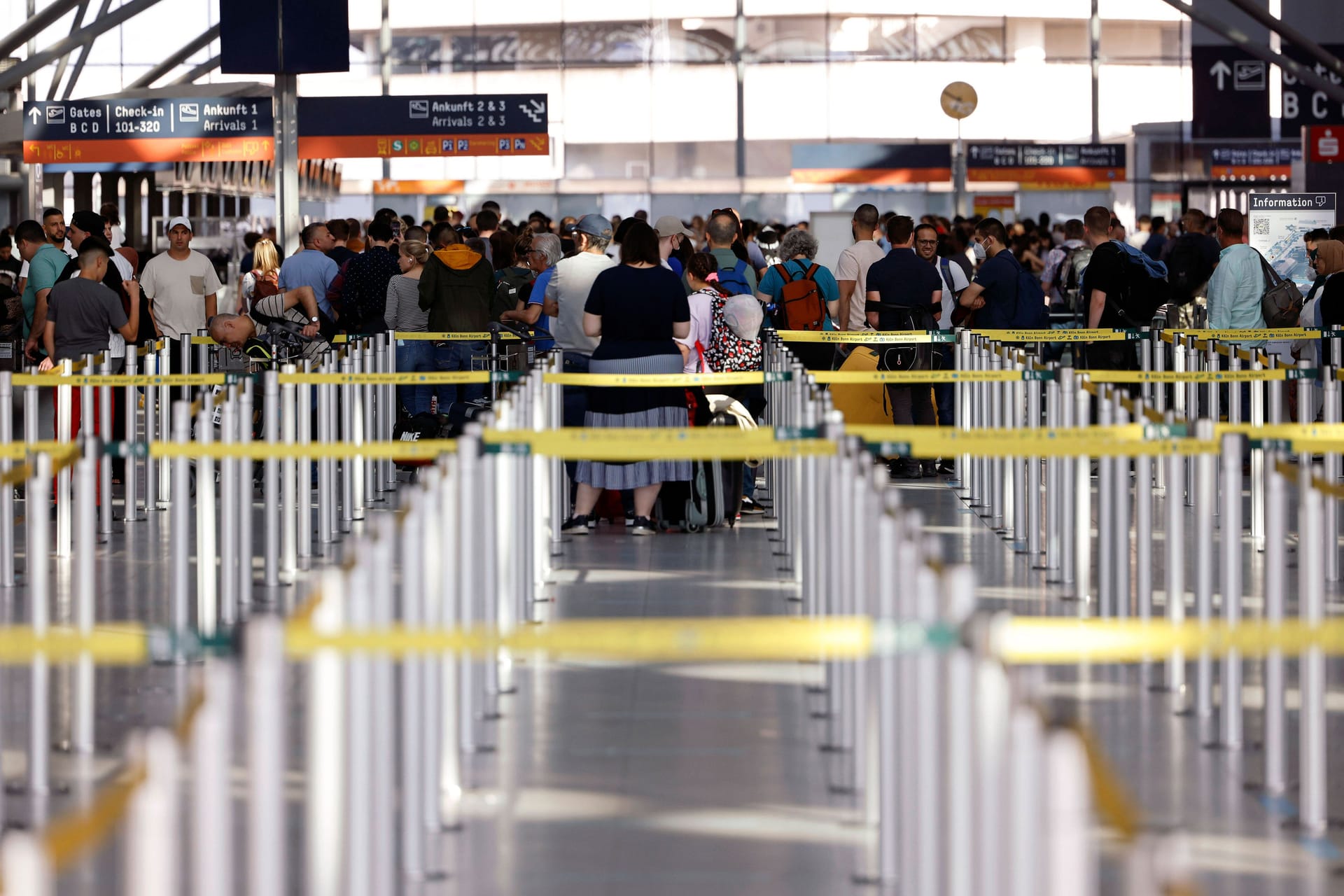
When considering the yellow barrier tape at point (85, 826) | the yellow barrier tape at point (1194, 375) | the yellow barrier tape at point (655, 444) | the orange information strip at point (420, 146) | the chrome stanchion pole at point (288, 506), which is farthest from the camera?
the orange information strip at point (420, 146)

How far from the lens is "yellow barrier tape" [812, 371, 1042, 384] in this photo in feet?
38.3

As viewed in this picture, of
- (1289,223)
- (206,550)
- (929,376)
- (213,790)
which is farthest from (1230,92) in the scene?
(213,790)

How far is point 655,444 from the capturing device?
739cm

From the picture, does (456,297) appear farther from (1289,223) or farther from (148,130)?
(1289,223)

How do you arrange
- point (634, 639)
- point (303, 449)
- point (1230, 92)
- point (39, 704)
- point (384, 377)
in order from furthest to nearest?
1. point (1230, 92)
2. point (384, 377)
3. point (303, 449)
4. point (39, 704)
5. point (634, 639)

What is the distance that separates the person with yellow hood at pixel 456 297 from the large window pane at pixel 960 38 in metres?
27.9

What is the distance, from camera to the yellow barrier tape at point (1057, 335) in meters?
15.2

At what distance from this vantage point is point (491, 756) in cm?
668

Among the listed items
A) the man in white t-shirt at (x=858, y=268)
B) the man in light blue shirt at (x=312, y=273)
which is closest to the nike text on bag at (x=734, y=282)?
the man in white t-shirt at (x=858, y=268)

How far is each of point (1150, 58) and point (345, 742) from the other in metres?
39.9

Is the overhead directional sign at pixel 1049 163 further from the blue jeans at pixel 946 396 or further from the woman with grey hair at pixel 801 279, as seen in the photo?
the woman with grey hair at pixel 801 279

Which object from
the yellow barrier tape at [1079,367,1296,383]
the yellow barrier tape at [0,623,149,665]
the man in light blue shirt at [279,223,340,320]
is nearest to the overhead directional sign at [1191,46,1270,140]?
the man in light blue shirt at [279,223,340,320]

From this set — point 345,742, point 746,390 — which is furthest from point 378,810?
point 746,390

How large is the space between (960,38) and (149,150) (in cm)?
2379
